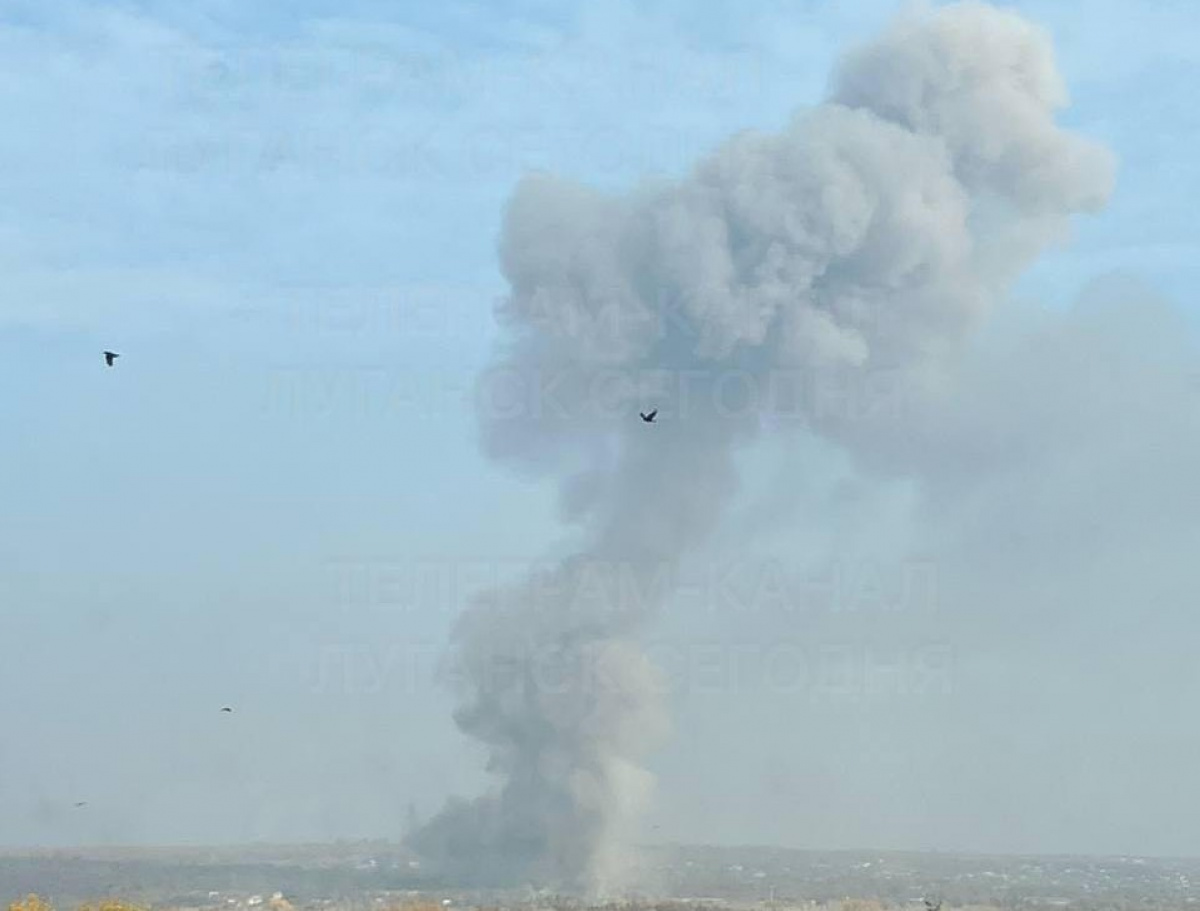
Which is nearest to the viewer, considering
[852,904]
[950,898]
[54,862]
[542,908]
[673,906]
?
[542,908]

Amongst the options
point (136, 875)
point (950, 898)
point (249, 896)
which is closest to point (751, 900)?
point (950, 898)

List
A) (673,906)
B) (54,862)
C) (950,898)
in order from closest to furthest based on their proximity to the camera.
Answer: (673,906)
(950,898)
(54,862)

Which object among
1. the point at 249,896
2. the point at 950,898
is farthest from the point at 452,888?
the point at 950,898

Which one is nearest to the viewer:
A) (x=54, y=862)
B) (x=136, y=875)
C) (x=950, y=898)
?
(x=950, y=898)

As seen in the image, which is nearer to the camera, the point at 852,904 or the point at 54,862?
the point at 852,904

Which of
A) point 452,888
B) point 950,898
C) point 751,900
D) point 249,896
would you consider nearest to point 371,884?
point 249,896

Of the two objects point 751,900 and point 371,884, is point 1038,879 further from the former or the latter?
point 371,884

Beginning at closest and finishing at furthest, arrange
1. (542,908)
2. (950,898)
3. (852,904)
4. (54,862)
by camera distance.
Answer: (542,908), (852,904), (950,898), (54,862)

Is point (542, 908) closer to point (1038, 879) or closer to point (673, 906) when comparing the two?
point (673, 906)

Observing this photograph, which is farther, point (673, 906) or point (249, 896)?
point (249, 896)
